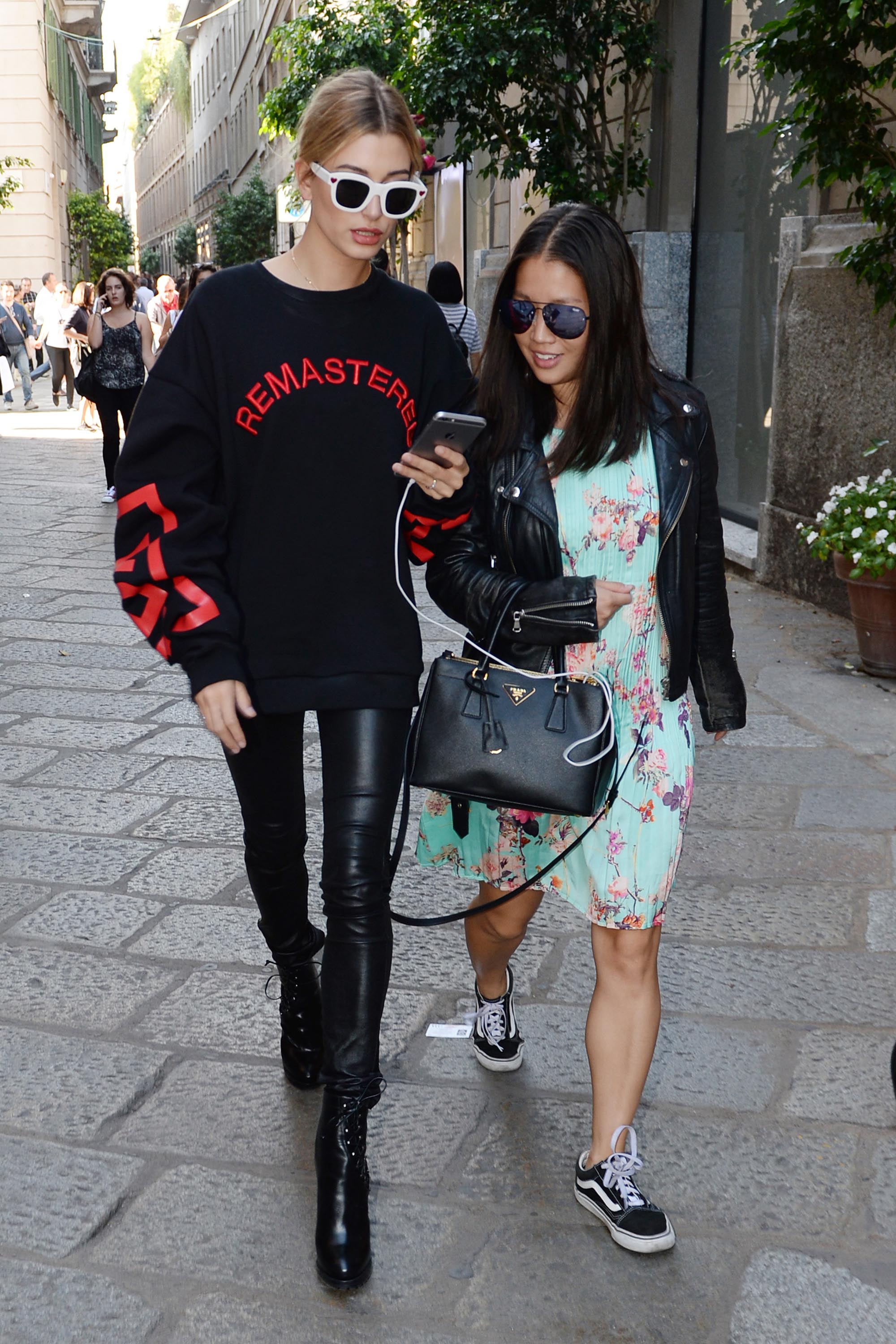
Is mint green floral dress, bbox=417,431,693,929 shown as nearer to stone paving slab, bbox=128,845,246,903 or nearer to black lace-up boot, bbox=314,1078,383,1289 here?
black lace-up boot, bbox=314,1078,383,1289

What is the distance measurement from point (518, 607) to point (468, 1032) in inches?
43.9

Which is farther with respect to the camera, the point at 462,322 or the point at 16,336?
the point at 16,336

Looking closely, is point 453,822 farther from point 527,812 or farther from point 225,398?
point 225,398

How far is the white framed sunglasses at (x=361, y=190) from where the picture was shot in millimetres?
2295

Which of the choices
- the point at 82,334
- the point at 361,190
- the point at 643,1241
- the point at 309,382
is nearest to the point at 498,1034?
the point at 643,1241

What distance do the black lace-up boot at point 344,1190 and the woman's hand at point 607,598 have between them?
85 cm

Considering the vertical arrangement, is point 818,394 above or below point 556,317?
below

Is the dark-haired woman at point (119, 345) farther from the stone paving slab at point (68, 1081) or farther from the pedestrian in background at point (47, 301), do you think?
the pedestrian in background at point (47, 301)

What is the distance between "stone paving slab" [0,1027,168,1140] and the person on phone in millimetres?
605

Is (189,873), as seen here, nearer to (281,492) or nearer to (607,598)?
(281,492)

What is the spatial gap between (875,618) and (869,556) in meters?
0.29

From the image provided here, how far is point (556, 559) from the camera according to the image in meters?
2.42

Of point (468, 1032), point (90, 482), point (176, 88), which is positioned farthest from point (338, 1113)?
point (176, 88)

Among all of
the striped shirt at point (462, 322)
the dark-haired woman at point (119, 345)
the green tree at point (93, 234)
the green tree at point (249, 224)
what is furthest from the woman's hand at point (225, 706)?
the green tree at point (93, 234)
